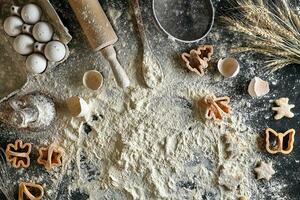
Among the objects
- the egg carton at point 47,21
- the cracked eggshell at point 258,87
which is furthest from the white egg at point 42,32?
the cracked eggshell at point 258,87

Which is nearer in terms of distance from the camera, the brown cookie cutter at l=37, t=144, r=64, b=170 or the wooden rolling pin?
the wooden rolling pin

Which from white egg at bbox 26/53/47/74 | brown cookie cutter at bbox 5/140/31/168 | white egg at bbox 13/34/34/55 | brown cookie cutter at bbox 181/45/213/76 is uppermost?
white egg at bbox 13/34/34/55

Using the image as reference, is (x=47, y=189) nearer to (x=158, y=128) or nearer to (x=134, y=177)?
(x=134, y=177)

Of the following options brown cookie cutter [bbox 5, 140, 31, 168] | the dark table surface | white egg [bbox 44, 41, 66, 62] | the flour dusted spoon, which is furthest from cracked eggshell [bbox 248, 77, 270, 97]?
brown cookie cutter [bbox 5, 140, 31, 168]

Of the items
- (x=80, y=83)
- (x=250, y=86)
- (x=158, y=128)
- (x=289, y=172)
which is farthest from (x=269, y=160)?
(x=80, y=83)

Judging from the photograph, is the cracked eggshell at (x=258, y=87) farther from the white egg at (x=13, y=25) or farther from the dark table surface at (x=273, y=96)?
the white egg at (x=13, y=25)

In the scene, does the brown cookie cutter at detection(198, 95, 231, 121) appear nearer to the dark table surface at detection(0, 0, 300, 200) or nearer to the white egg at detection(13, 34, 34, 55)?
the dark table surface at detection(0, 0, 300, 200)
